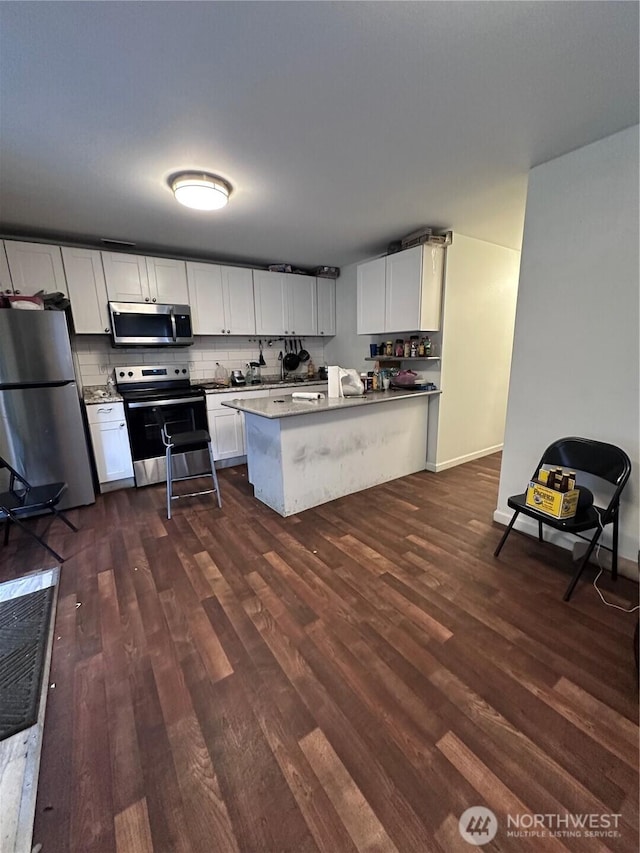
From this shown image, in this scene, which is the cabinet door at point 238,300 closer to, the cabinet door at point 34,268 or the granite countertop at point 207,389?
the granite countertop at point 207,389

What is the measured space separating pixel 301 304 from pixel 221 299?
108cm

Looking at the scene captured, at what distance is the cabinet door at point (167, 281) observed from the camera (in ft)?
11.5

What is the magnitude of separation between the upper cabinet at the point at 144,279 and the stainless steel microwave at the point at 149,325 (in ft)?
0.40

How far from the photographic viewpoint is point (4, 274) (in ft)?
9.34

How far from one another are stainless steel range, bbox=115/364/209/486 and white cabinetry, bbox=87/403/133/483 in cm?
6

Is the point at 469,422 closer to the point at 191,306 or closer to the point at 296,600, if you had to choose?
the point at 296,600

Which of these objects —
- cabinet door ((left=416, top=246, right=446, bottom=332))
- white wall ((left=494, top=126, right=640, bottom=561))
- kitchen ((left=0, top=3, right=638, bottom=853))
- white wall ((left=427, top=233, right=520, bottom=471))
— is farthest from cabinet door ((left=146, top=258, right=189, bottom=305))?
white wall ((left=494, top=126, right=640, bottom=561))

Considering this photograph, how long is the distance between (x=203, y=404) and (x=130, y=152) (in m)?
2.25

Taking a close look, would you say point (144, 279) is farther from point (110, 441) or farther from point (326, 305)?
point (326, 305)

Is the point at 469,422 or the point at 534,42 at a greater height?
the point at 534,42

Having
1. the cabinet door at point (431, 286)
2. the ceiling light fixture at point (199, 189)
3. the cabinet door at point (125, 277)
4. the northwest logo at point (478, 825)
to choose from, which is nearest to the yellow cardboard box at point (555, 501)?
the northwest logo at point (478, 825)

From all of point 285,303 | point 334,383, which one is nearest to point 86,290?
point 285,303

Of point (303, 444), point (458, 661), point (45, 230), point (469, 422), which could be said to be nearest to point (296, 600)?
point (458, 661)

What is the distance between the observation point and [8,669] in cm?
149
